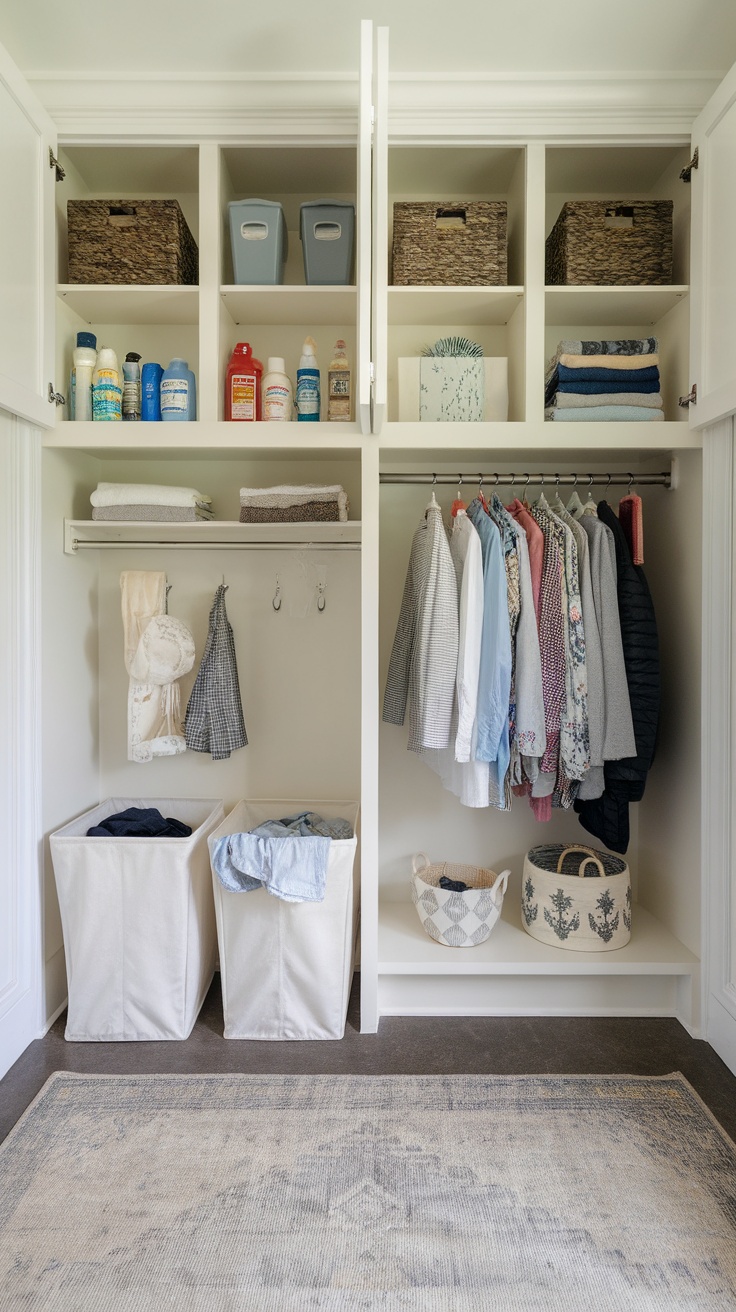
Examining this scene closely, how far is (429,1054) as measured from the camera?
2.15 meters

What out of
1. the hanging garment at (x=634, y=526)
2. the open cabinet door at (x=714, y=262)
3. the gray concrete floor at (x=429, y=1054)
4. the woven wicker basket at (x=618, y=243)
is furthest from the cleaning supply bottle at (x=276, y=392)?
the gray concrete floor at (x=429, y=1054)

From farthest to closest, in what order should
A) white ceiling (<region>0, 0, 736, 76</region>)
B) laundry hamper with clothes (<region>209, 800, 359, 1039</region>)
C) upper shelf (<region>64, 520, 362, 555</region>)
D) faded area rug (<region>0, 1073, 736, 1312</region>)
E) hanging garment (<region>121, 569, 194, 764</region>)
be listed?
hanging garment (<region>121, 569, 194, 764</region>) → upper shelf (<region>64, 520, 362, 555</region>) → laundry hamper with clothes (<region>209, 800, 359, 1039</region>) → white ceiling (<region>0, 0, 736, 76</region>) → faded area rug (<region>0, 1073, 736, 1312</region>)

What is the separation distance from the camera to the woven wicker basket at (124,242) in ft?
7.56

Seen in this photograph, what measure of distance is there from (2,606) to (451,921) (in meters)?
1.58

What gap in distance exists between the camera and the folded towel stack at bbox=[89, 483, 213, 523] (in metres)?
2.37

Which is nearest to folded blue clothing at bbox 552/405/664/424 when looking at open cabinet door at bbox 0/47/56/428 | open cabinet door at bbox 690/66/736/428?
open cabinet door at bbox 690/66/736/428

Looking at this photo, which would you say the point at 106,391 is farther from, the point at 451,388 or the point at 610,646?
the point at 610,646

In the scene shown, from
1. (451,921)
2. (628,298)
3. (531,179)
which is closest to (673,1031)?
(451,921)

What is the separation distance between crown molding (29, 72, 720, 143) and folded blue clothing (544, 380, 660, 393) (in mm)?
688

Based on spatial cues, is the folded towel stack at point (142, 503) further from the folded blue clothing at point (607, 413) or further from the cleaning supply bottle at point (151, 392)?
the folded blue clothing at point (607, 413)

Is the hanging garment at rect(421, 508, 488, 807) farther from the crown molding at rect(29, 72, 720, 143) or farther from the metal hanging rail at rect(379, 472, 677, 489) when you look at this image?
the crown molding at rect(29, 72, 720, 143)

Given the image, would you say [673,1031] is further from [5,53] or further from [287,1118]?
[5,53]

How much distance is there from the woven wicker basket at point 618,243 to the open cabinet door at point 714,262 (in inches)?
4.8

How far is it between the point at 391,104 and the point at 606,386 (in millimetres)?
998
